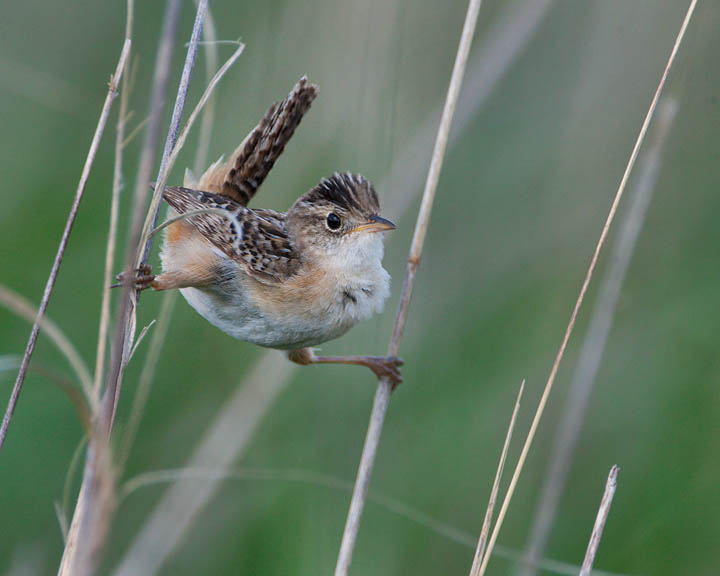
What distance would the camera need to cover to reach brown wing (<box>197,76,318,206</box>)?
253cm

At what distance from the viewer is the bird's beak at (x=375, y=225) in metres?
2.68

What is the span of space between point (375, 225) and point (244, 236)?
0.45 metres

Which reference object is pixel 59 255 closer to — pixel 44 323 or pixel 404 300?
pixel 44 323

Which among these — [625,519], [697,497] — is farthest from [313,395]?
[697,497]

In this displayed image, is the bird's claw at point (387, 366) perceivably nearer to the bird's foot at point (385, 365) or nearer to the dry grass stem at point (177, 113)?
the bird's foot at point (385, 365)

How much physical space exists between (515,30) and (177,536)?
238 centimetres

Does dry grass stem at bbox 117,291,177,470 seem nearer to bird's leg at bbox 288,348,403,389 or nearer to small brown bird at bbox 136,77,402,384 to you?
small brown bird at bbox 136,77,402,384

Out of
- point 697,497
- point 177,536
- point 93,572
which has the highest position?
point 697,497

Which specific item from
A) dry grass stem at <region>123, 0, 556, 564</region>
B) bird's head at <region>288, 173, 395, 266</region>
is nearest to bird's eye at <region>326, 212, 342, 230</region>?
bird's head at <region>288, 173, 395, 266</region>

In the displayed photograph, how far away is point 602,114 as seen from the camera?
4004mm

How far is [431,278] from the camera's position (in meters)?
3.90

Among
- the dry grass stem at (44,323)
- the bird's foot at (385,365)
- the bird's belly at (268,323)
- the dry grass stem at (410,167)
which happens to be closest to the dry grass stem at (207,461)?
the dry grass stem at (410,167)

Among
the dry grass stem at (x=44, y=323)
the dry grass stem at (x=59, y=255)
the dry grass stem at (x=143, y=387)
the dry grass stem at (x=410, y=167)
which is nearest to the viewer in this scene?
the dry grass stem at (x=44, y=323)

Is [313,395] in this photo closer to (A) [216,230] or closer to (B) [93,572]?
(A) [216,230]
